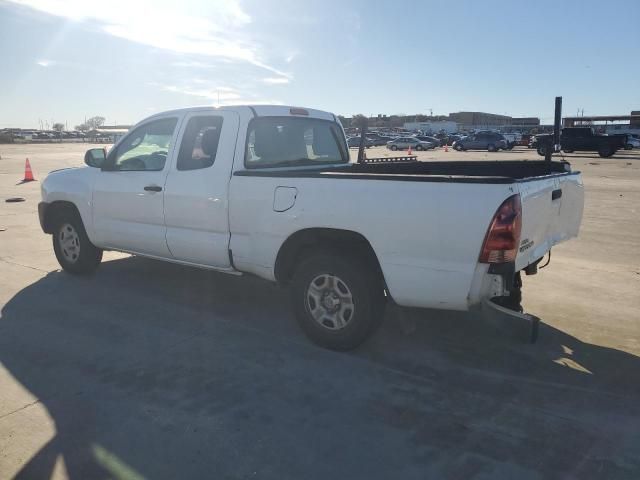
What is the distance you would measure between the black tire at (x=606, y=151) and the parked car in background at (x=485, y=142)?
37.0 feet

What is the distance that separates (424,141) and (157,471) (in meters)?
52.1

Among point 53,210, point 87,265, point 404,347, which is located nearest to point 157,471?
point 404,347

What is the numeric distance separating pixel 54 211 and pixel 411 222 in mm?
4914

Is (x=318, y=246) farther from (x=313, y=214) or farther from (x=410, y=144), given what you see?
(x=410, y=144)

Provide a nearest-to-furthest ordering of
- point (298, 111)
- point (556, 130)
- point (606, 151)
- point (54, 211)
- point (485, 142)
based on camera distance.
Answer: point (556, 130)
point (298, 111)
point (54, 211)
point (606, 151)
point (485, 142)

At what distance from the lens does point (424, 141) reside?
52.4 m

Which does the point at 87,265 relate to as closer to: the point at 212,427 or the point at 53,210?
the point at 53,210

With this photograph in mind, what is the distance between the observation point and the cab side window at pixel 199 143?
497 centimetres

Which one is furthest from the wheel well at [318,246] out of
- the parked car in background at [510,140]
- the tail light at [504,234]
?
the parked car in background at [510,140]

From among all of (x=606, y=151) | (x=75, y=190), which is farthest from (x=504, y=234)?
(x=606, y=151)

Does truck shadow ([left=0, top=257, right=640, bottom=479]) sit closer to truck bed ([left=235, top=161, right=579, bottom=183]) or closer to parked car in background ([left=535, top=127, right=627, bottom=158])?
truck bed ([left=235, top=161, right=579, bottom=183])

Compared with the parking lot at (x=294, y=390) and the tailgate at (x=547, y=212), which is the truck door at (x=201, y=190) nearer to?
the parking lot at (x=294, y=390)

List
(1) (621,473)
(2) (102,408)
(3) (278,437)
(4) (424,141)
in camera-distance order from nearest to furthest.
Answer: (1) (621,473) → (3) (278,437) → (2) (102,408) → (4) (424,141)

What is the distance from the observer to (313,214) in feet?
13.4
